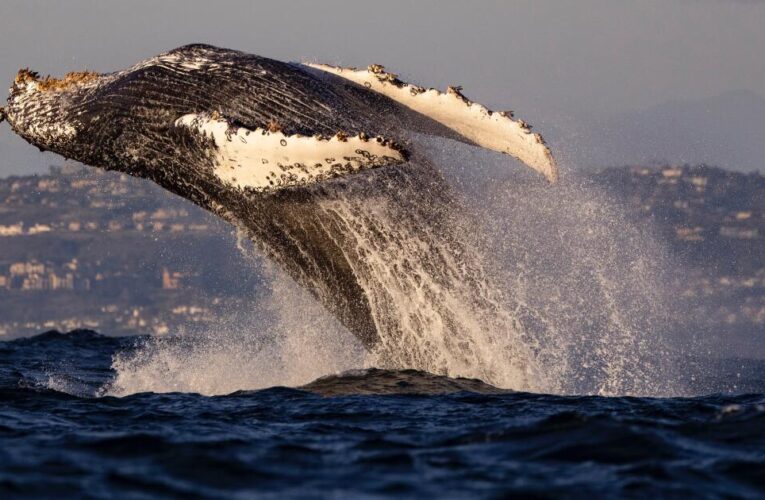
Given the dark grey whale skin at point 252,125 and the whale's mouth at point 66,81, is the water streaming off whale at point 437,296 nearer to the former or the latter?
the dark grey whale skin at point 252,125

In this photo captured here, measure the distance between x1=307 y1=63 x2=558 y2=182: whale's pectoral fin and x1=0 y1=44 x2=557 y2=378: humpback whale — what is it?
0.01 m

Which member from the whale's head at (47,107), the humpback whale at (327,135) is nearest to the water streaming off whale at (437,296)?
the humpback whale at (327,135)

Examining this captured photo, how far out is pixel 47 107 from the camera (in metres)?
11.8

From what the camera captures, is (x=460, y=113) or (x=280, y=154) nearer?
(x=280, y=154)

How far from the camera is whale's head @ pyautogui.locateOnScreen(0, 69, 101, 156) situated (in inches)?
456

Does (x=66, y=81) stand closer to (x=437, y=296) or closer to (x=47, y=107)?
(x=47, y=107)

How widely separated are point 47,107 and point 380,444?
5.21 metres

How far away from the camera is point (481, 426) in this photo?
29.8 feet

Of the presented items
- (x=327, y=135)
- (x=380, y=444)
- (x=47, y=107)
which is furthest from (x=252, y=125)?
(x=380, y=444)

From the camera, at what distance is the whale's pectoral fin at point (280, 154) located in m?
9.01

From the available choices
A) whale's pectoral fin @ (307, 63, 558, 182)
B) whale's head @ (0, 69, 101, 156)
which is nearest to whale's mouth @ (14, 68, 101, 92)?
whale's head @ (0, 69, 101, 156)

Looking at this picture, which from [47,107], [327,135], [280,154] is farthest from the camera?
[47,107]

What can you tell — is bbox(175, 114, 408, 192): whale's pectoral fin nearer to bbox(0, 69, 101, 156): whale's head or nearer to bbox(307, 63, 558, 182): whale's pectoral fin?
bbox(0, 69, 101, 156): whale's head

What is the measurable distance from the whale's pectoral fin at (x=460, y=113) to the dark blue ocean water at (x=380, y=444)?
2.15m
